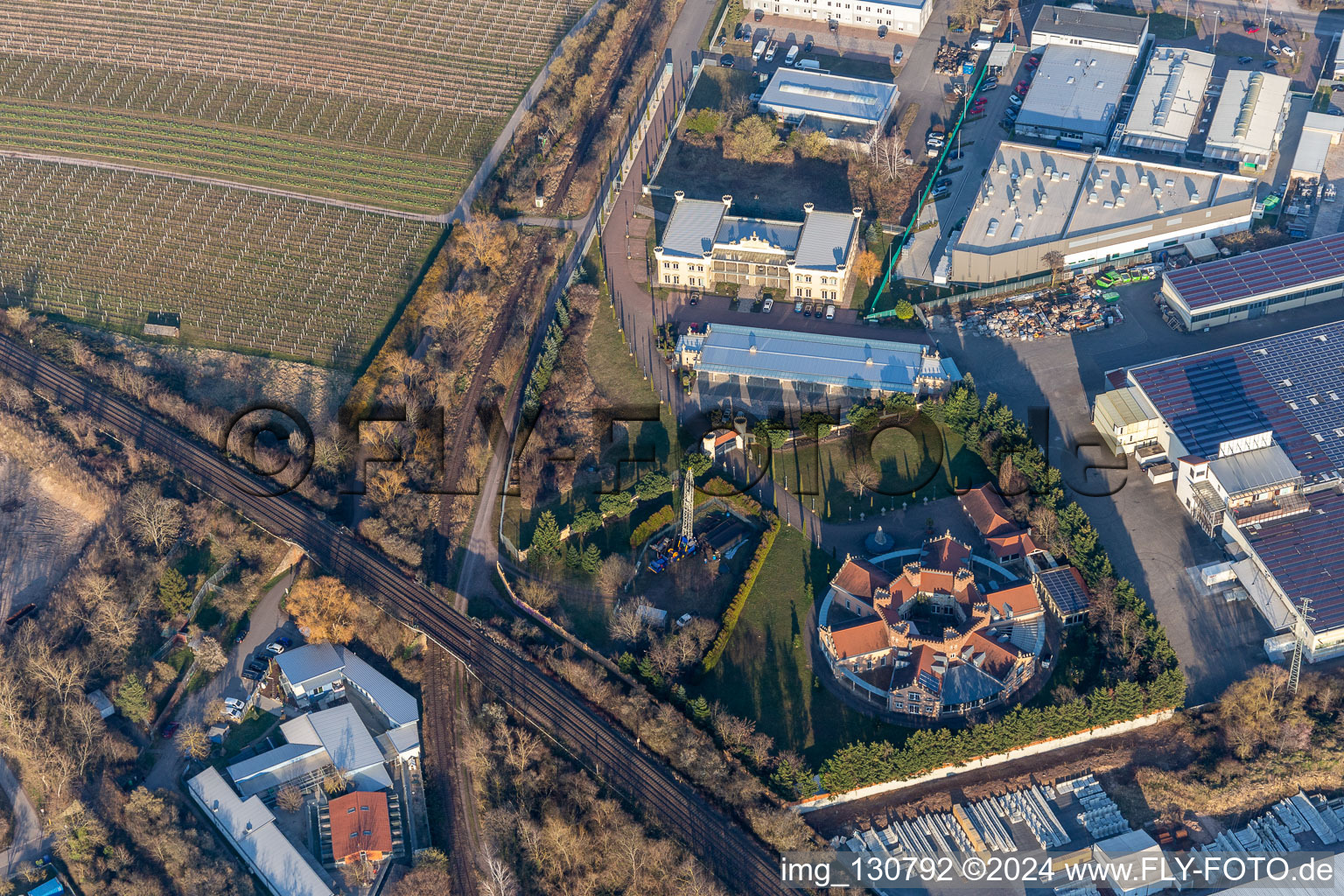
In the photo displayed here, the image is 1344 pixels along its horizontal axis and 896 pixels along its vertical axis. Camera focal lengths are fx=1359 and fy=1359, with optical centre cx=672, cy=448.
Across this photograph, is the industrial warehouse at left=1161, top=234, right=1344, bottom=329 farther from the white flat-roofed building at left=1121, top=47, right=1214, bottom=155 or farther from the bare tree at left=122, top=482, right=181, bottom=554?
the bare tree at left=122, top=482, right=181, bottom=554

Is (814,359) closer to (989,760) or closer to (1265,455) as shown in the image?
(1265,455)

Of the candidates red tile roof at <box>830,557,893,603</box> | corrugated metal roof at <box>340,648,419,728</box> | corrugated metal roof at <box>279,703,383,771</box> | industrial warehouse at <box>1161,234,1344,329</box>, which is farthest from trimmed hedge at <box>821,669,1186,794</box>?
industrial warehouse at <box>1161,234,1344,329</box>

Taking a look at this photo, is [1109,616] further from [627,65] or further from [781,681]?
[627,65]

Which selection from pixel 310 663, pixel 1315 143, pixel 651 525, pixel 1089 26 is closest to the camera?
pixel 310 663

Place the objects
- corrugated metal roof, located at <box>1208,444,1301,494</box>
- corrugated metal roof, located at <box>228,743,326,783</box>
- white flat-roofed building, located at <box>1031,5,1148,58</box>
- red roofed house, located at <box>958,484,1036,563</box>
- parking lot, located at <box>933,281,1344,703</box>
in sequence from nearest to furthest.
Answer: corrugated metal roof, located at <box>228,743,326,783</box>
parking lot, located at <box>933,281,1344,703</box>
corrugated metal roof, located at <box>1208,444,1301,494</box>
red roofed house, located at <box>958,484,1036,563</box>
white flat-roofed building, located at <box>1031,5,1148,58</box>

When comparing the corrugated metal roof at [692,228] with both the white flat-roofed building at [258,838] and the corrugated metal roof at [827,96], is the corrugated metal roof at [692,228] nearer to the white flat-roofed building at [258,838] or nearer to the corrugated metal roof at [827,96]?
the corrugated metal roof at [827,96]

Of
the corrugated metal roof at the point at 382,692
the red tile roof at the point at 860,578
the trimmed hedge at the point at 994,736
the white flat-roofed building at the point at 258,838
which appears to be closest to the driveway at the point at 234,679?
the white flat-roofed building at the point at 258,838

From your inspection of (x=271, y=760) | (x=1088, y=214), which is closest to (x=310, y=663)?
(x=271, y=760)
